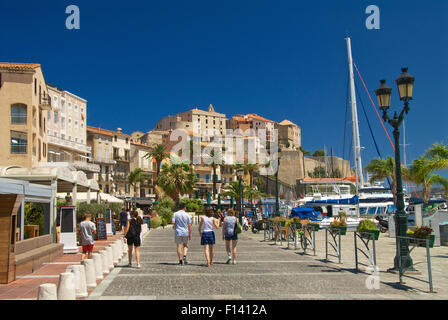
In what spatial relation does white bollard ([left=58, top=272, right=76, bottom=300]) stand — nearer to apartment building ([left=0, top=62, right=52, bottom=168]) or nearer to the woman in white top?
the woman in white top

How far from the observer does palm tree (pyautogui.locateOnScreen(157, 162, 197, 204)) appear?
62812 millimetres

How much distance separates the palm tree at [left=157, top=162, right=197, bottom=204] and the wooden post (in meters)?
52.4

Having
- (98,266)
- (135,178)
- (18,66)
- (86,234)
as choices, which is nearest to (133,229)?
(86,234)

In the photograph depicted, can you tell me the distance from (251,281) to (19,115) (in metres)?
38.8

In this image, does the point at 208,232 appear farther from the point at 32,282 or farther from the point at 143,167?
the point at 143,167

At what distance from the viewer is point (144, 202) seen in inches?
2992

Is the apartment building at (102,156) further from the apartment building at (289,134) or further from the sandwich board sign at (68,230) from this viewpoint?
the apartment building at (289,134)

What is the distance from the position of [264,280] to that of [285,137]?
148757 mm

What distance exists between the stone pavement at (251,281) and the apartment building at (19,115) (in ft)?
105

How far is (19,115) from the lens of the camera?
141 ft

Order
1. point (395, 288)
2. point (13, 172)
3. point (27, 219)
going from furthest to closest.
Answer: point (27, 219) < point (13, 172) < point (395, 288)

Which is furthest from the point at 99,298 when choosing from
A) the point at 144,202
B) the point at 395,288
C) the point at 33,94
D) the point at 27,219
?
the point at 144,202
